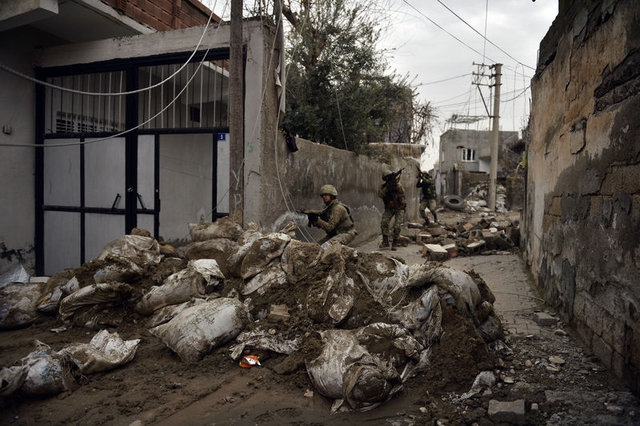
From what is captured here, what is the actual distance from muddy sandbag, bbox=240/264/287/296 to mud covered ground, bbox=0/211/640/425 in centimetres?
52

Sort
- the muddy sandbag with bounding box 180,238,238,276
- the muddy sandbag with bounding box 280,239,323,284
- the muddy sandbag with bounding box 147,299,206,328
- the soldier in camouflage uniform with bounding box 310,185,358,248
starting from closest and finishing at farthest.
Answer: the muddy sandbag with bounding box 147,299,206,328
the muddy sandbag with bounding box 280,239,323,284
the muddy sandbag with bounding box 180,238,238,276
the soldier in camouflage uniform with bounding box 310,185,358,248

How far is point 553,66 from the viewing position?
4.88m

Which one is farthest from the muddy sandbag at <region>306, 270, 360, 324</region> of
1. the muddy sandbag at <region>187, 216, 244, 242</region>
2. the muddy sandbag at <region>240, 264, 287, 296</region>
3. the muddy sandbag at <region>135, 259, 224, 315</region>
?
the muddy sandbag at <region>187, 216, 244, 242</region>

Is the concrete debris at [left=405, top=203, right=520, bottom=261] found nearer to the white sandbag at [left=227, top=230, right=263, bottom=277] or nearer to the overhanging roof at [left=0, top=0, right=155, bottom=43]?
the white sandbag at [left=227, top=230, right=263, bottom=277]

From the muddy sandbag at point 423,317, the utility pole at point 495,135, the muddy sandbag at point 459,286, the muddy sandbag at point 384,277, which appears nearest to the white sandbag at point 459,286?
the muddy sandbag at point 459,286

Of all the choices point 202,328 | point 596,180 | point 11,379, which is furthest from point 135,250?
point 596,180

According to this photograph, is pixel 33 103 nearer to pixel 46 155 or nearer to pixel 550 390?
pixel 46 155

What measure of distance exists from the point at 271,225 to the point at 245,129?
1315mm

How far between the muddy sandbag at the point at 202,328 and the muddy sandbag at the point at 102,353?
22 cm

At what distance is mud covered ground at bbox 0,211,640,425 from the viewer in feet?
8.03

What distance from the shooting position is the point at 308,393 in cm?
274

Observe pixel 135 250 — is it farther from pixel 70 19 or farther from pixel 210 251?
pixel 70 19

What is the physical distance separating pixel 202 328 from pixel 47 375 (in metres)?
0.98

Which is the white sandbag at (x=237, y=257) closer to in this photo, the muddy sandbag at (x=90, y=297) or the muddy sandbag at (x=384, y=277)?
the muddy sandbag at (x=90, y=297)
